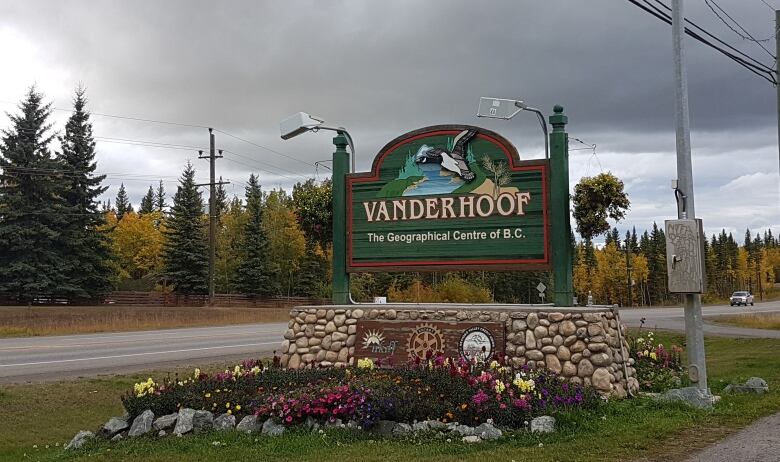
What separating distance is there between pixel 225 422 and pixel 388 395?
202cm

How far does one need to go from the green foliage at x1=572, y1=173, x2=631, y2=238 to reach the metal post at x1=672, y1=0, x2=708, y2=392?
1.12 m

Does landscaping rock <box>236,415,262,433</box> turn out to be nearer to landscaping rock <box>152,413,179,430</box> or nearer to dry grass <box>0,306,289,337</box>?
landscaping rock <box>152,413,179,430</box>

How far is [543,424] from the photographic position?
7570mm

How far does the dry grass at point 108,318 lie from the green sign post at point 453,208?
20207 mm

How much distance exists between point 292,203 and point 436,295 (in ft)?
95.6

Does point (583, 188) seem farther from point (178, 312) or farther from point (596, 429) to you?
point (178, 312)

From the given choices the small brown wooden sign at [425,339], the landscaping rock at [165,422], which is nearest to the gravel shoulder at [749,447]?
the small brown wooden sign at [425,339]

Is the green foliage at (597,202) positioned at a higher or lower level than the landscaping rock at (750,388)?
higher

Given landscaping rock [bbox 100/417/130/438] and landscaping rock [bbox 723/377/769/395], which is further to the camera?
landscaping rock [bbox 723/377/769/395]

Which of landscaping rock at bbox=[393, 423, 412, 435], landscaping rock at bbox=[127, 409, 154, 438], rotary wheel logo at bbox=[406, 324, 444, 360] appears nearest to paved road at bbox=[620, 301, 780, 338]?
rotary wheel logo at bbox=[406, 324, 444, 360]

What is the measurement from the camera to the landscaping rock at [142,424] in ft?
27.9

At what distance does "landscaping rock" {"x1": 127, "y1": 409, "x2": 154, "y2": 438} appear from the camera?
27.9 ft

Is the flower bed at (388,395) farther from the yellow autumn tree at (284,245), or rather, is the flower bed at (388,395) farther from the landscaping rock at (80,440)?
the yellow autumn tree at (284,245)

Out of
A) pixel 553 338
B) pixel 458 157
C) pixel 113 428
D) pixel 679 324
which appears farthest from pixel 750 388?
pixel 679 324
